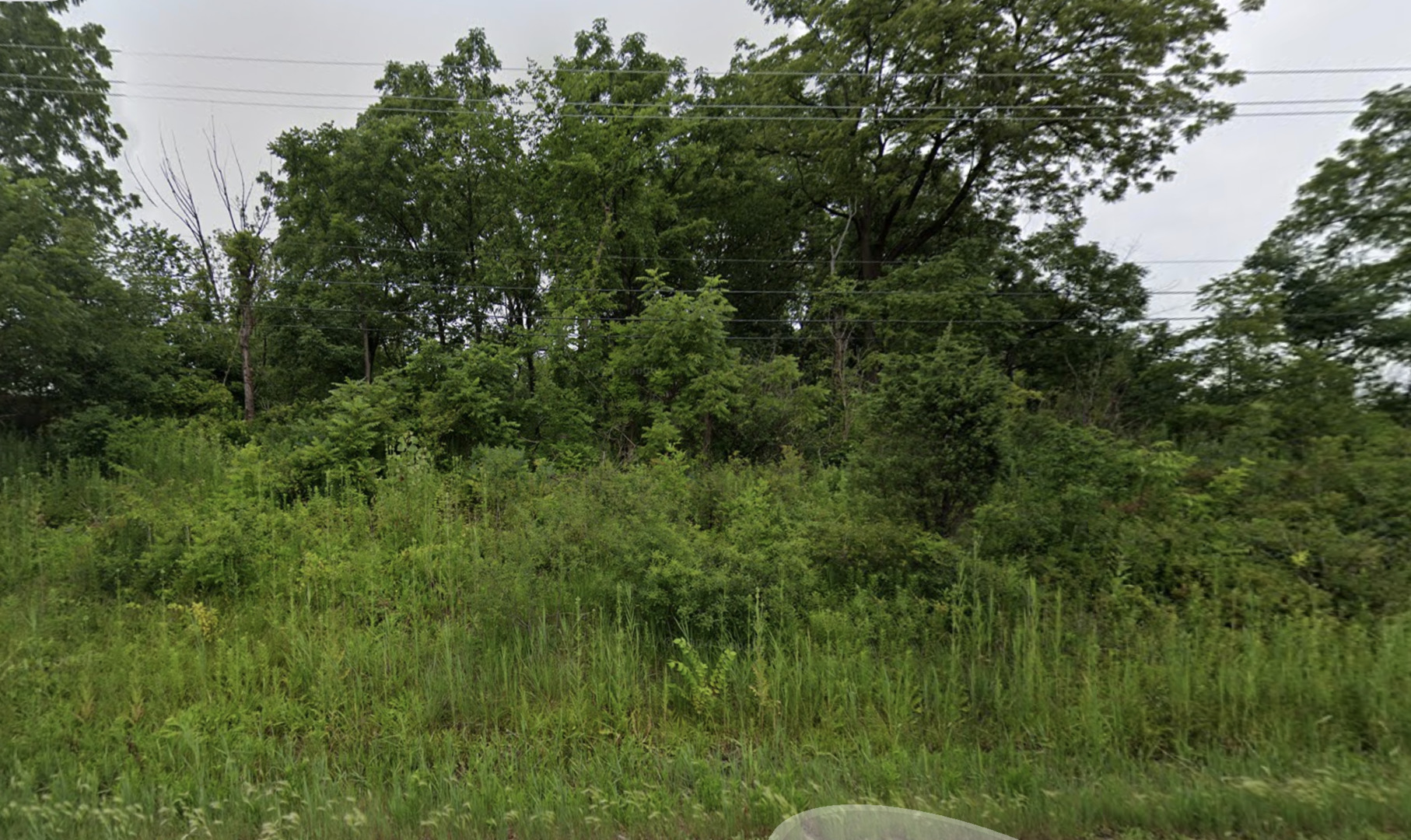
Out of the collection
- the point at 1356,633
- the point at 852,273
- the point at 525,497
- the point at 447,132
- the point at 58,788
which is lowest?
the point at 58,788

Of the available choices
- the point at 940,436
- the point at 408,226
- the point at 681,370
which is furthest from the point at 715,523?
the point at 408,226

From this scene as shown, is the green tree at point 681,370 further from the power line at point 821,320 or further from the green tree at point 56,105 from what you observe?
the green tree at point 56,105

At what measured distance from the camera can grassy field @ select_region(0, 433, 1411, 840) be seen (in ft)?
9.03

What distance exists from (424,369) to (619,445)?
4.68 metres

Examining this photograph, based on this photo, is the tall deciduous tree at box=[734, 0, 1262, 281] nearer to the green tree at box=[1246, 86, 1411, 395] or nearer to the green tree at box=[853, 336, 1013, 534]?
the green tree at box=[1246, 86, 1411, 395]

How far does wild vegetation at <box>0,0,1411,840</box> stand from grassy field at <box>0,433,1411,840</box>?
0.03m

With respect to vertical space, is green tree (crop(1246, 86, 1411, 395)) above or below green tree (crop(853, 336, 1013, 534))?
above

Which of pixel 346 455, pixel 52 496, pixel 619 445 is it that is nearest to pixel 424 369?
pixel 346 455

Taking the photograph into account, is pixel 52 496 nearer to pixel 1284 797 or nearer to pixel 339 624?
pixel 339 624

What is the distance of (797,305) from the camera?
21.6 meters

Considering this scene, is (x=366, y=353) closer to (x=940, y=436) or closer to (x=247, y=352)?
(x=247, y=352)

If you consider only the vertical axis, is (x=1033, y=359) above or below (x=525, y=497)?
above

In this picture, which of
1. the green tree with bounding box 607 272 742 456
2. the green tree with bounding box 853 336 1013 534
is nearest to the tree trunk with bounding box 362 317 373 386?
the green tree with bounding box 607 272 742 456

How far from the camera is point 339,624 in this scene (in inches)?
186
